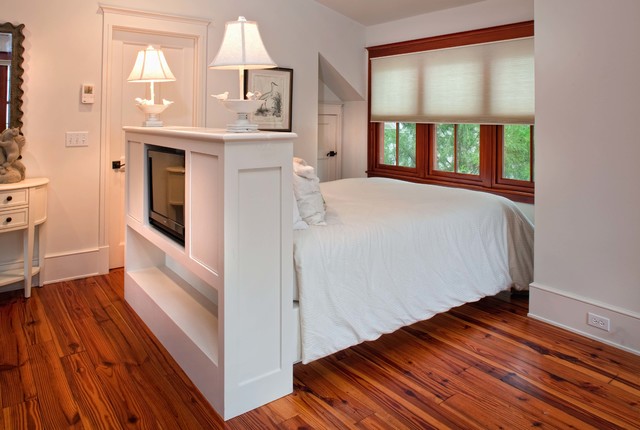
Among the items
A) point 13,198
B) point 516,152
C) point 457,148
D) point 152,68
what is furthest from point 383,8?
point 13,198

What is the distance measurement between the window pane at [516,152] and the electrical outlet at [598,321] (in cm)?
149

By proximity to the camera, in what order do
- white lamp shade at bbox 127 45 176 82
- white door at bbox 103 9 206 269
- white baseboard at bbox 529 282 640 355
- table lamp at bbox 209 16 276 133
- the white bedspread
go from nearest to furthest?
table lamp at bbox 209 16 276 133, the white bedspread, white baseboard at bbox 529 282 640 355, white lamp shade at bbox 127 45 176 82, white door at bbox 103 9 206 269

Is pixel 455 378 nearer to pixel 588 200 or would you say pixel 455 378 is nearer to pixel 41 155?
pixel 588 200

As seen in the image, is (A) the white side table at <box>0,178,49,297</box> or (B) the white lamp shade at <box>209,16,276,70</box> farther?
(A) the white side table at <box>0,178,49,297</box>

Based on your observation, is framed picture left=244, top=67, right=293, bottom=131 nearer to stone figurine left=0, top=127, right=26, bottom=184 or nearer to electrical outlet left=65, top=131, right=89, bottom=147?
electrical outlet left=65, top=131, right=89, bottom=147

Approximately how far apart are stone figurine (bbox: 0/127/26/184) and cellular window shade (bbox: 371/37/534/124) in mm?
3311

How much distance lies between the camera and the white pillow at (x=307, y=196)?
8.16 ft

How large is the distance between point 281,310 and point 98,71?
8.67ft

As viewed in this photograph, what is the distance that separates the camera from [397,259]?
2.60 metres

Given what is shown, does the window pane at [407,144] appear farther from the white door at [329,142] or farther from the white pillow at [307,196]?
the white pillow at [307,196]

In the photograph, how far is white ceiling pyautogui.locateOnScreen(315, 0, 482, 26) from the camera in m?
4.36

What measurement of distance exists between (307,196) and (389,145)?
2.96m

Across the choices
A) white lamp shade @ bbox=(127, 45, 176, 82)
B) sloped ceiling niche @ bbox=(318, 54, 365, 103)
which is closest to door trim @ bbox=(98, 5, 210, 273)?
white lamp shade @ bbox=(127, 45, 176, 82)

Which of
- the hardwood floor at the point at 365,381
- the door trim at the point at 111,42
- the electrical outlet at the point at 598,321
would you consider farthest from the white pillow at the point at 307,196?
the door trim at the point at 111,42
